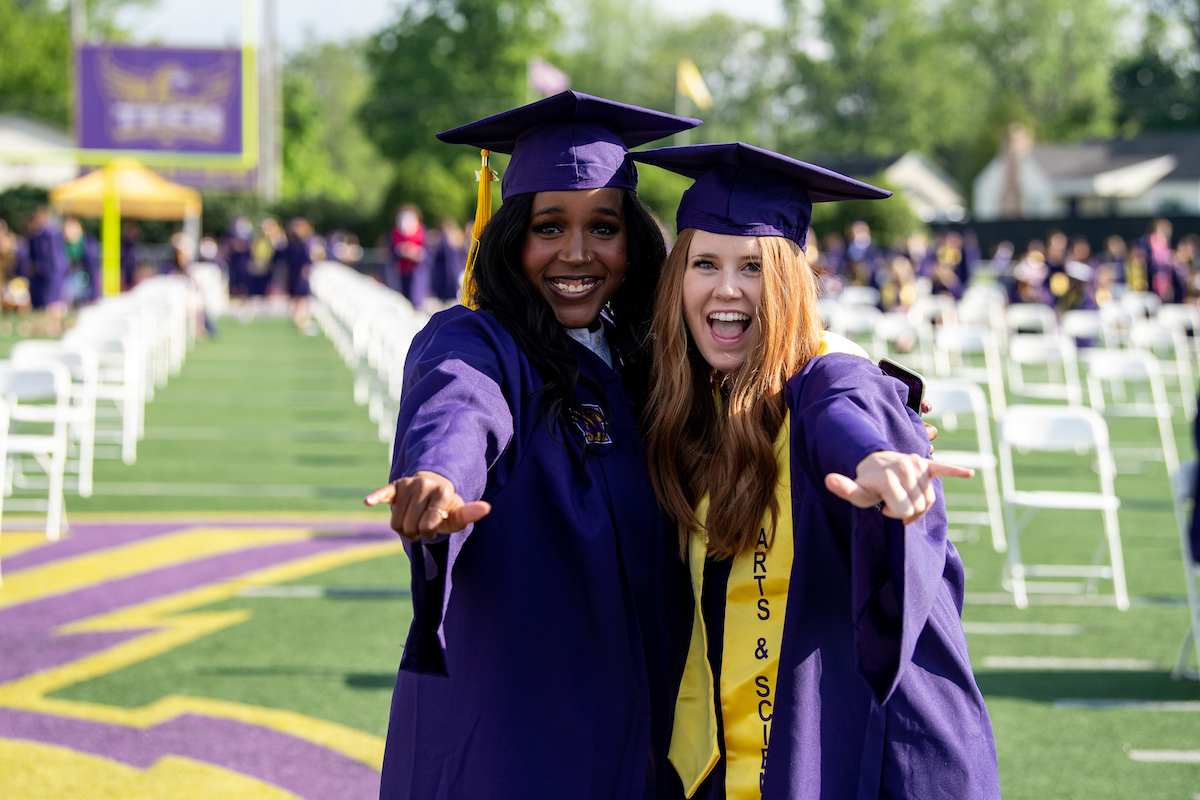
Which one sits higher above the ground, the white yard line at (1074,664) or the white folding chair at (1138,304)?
the white folding chair at (1138,304)

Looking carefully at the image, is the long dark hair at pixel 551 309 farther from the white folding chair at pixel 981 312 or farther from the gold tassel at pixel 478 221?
the white folding chair at pixel 981 312

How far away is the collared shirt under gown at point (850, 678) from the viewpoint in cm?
182

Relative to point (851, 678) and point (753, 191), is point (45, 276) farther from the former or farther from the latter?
point (851, 678)

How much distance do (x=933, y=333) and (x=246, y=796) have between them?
12618mm

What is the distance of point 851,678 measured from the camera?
186cm

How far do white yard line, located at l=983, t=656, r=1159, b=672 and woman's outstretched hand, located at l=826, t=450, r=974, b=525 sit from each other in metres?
3.77

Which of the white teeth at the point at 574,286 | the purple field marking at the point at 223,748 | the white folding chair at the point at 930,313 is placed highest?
the white folding chair at the point at 930,313

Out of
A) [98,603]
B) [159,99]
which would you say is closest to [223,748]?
[98,603]

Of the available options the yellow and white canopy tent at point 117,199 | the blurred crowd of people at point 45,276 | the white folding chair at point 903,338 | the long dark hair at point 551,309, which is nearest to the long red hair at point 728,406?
the long dark hair at point 551,309

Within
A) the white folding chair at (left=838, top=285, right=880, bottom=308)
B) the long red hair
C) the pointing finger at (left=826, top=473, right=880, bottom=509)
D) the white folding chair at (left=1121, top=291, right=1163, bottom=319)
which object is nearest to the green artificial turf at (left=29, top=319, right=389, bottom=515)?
the long red hair

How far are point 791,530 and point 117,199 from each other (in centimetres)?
2304

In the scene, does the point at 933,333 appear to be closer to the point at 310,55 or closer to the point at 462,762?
the point at 462,762

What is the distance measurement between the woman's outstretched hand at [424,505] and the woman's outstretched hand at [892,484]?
48 cm

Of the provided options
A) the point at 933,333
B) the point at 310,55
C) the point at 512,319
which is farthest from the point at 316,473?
the point at 310,55
